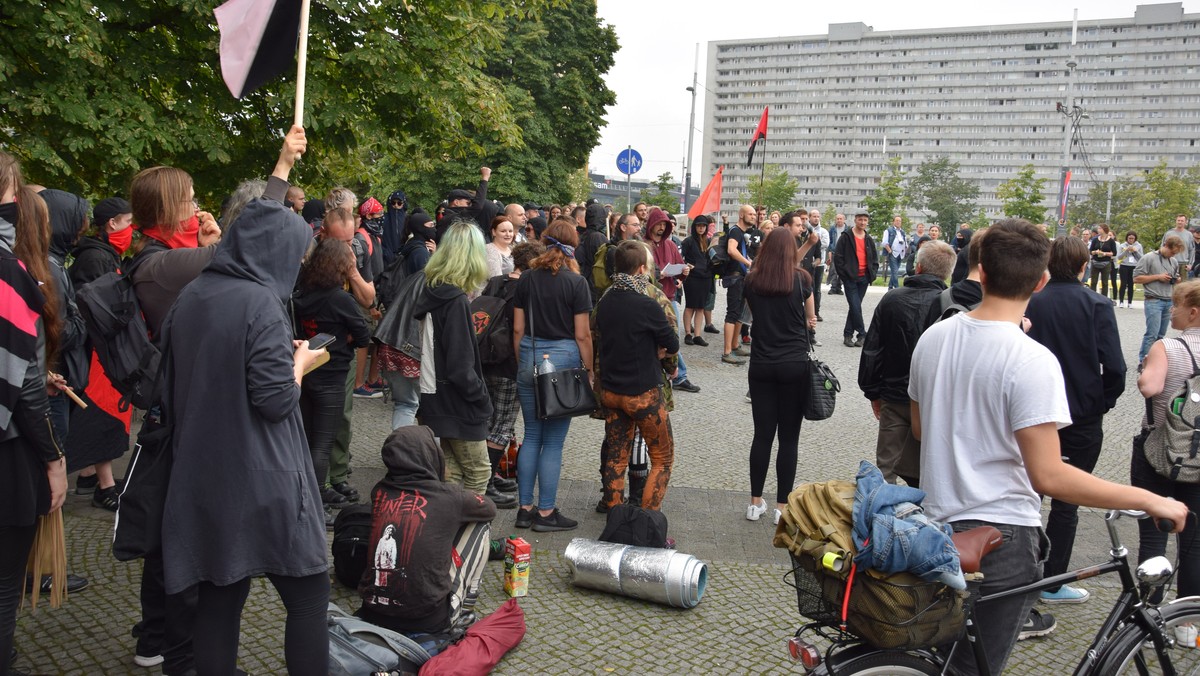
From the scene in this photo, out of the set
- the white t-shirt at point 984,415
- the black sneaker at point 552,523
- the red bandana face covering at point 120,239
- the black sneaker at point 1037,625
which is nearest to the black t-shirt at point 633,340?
the black sneaker at point 552,523

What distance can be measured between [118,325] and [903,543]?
11.8ft

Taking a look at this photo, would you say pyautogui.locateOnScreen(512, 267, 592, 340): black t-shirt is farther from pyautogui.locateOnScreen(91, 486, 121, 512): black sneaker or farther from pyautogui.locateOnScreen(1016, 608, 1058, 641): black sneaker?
pyautogui.locateOnScreen(1016, 608, 1058, 641): black sneaker

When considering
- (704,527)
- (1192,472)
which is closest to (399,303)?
(704,527)

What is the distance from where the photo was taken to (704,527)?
6293 millimetres

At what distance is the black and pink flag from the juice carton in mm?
2611

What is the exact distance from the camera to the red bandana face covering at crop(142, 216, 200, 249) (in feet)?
13.7

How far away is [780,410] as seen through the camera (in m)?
6.25

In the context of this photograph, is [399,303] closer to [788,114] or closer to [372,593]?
[372,593]

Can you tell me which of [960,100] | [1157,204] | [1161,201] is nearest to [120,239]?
[1161,201]

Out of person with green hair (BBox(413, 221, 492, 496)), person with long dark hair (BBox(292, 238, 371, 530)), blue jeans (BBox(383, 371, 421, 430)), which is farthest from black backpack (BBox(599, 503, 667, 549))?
person with long dark hair (BBox(292, 238, 371, 530))

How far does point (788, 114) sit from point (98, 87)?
159398 millimetres

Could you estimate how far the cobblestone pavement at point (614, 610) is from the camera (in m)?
4.30

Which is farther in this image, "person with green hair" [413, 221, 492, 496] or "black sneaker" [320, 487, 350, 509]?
"black sneaker" [320, 487, 350, 509]

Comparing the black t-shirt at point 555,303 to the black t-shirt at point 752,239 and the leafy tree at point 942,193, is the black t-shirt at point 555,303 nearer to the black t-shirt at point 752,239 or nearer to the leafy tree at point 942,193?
the black t-shirt at point 752,239
